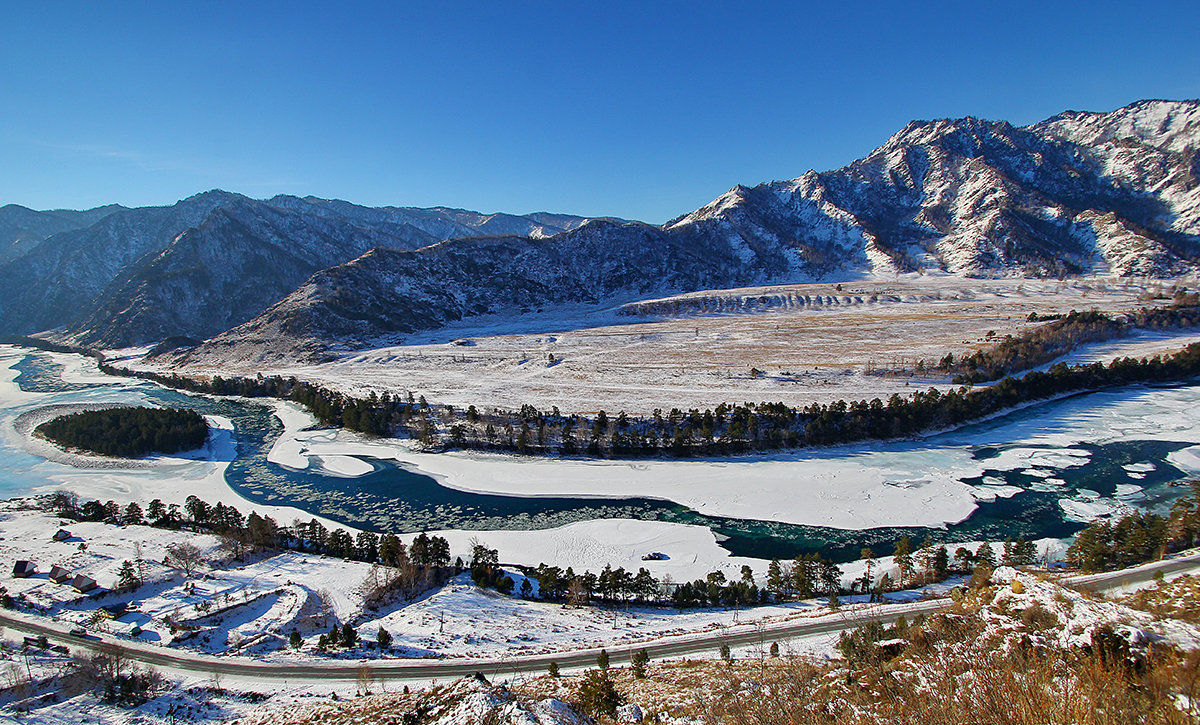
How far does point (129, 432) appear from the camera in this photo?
79.9m

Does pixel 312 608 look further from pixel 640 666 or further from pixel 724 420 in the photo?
pixel 724 420

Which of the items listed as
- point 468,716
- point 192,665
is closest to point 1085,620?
point 468,716

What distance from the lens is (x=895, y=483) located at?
5606 cm

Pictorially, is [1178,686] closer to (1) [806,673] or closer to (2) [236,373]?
(1) [806,673]

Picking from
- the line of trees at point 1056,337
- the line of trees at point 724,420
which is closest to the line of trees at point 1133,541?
the line of trees at point 724,420

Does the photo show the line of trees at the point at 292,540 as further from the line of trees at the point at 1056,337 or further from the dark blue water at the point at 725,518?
the line of trees at the point at 1056,337

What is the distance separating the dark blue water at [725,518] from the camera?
4662 centimetres

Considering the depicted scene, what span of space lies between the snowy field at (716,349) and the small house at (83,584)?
5789 centimetres

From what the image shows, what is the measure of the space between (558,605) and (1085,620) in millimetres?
33895

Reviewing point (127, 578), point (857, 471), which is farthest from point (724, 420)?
point (127, 578)

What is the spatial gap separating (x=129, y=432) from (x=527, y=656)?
86857mm

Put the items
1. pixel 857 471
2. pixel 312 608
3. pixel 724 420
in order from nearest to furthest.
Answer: pixel 312 608 → pixel 857 471 → pixel 724 420

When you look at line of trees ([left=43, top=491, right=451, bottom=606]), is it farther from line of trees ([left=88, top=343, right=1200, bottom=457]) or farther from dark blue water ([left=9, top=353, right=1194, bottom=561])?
line of trees ([left=88, top=343, right=1200, bottom=457])

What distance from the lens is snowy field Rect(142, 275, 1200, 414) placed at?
315 ft
